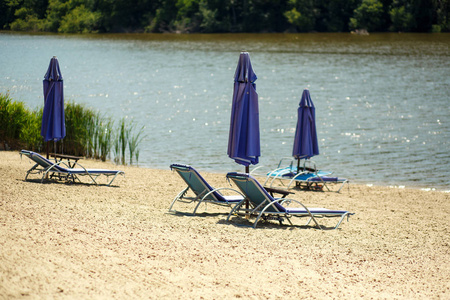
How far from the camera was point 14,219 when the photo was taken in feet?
23.2

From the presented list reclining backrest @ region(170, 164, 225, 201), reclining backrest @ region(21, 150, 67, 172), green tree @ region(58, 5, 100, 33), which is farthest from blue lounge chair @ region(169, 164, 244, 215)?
green tree @ region(58, 5, 100, 33)

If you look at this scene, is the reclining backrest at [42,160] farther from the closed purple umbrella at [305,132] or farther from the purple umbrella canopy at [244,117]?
the closed purple umbrella at [305,132]

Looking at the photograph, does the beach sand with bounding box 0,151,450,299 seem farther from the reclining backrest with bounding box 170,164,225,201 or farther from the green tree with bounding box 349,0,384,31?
the green tree with bounding box 349,0,384,31

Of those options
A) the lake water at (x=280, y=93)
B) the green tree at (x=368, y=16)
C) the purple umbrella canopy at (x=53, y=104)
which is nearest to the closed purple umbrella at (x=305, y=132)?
the lake water at (x=280, y=93)

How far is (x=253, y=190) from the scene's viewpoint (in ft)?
26.0

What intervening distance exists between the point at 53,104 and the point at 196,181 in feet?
13.3

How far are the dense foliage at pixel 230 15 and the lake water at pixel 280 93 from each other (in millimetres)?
3941

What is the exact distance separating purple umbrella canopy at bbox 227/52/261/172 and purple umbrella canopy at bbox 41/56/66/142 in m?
4.31

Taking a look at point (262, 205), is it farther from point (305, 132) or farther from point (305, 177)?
point (305, 132)

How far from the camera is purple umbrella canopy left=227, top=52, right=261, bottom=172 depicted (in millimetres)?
8219

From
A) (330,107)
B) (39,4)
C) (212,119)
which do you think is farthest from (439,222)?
(39,4)

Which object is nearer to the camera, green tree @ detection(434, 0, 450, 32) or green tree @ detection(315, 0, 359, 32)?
green tree @ detection(434, 0, 450, 32)

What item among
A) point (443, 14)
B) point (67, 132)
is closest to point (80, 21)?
point (443, 14)

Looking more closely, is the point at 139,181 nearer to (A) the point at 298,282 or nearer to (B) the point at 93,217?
(B) the point at 93,217
